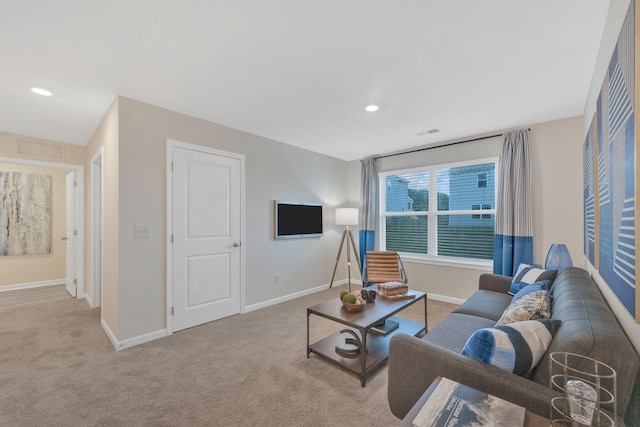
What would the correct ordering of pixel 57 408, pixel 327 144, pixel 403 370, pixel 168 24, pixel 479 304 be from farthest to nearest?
pixel 327 144, pixel 479 304, pixel 57 408, pixel 168 24, pixel 403 370

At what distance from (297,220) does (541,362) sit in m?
3.47

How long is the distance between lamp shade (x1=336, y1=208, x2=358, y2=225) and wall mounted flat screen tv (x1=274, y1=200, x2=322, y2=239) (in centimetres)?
32

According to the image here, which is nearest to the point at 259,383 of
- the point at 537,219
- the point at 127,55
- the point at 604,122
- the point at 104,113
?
the point at 127,55

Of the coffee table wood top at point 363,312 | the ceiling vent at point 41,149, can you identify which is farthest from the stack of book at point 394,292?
the ceiling vent at point 41,149

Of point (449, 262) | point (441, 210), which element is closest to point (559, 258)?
point (449, 262)

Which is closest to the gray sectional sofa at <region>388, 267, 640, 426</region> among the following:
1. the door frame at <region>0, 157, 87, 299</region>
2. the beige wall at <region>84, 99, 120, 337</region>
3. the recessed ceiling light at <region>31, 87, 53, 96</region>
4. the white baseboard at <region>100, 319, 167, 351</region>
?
the white baseboard at <region>100, 319, 167, 351</region>

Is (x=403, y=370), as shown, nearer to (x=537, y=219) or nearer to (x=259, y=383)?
(x=259, y=383)

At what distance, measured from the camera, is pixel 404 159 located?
4.59m

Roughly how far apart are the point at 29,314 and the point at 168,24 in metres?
4.09

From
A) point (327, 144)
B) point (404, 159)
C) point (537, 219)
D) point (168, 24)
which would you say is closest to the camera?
point (168, 24)

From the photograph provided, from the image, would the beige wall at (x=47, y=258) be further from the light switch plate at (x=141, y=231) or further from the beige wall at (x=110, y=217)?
the light switch plate at (x=141, y=231)

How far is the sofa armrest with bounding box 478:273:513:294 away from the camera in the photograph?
9.32ft

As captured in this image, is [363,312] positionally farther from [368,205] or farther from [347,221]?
[368,205]

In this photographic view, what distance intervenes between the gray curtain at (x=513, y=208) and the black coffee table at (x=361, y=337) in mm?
1478
